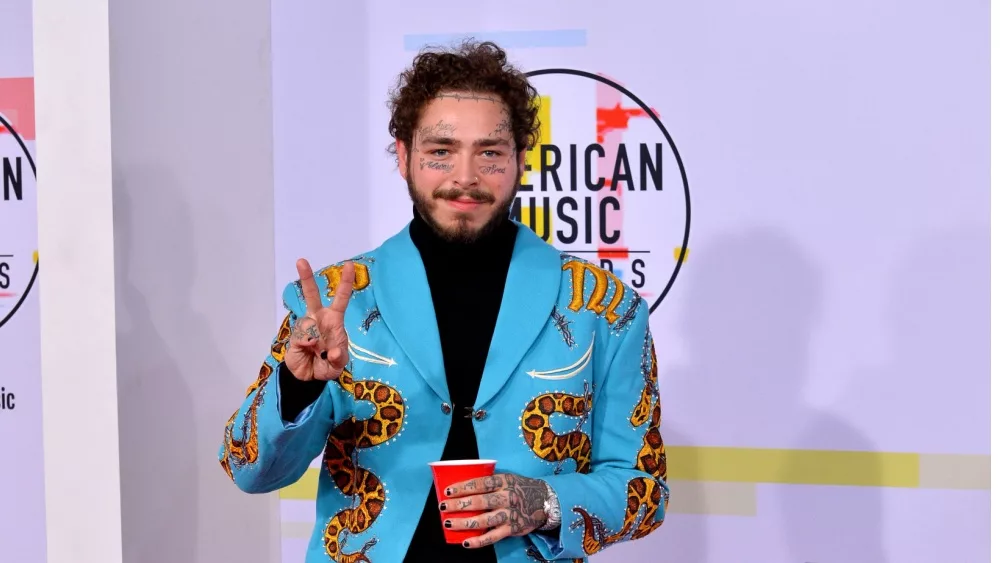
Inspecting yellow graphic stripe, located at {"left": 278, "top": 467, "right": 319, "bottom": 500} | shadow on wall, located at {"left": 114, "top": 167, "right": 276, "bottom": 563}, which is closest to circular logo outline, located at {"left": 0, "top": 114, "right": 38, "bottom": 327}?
shadow on wall, located at {"left": 114, "top": 167, "right": 276, "bottom": 563}

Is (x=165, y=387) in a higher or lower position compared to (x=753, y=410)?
higher

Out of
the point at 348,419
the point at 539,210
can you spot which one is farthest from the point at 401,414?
the point at 539,210

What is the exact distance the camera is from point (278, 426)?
6.36ft

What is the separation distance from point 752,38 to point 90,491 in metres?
2.37

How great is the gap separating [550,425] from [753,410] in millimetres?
1684

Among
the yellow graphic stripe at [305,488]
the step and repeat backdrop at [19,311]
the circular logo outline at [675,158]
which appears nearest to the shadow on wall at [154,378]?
the yellow graphic stripe at [305,488]

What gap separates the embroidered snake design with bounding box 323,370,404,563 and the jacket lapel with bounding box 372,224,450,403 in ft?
0.27

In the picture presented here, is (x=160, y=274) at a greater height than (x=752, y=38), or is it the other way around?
(x=752, y=38)

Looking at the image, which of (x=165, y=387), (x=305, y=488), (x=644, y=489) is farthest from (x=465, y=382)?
(x=305, y=488)

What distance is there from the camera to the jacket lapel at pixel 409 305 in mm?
2105

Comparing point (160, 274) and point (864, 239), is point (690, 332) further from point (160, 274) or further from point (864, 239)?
point (160, 274)

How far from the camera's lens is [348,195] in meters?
3.89

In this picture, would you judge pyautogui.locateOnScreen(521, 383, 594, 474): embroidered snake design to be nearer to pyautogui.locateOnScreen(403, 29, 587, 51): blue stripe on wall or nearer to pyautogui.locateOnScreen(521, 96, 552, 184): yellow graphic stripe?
pyautogui.locateOnScreen(521, 96, 552, 184): yellow graphic stripe

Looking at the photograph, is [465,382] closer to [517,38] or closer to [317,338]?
[317,338]
